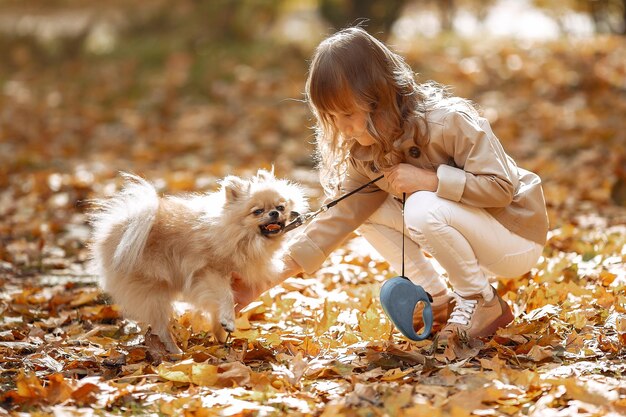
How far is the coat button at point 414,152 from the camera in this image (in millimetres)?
3180

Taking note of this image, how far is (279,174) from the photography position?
22.0ft

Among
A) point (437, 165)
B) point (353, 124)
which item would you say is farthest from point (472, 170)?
point (353, 124)

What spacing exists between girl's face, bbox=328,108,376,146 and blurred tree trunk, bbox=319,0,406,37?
23.0ft

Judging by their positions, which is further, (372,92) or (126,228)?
(126,228)

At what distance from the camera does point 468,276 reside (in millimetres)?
3139

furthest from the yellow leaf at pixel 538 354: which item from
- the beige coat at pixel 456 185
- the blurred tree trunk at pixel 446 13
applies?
the blurred tree trunk at pixel 446 13

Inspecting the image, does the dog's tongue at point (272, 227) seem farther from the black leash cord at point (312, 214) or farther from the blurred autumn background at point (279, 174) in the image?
the blurred autumn background at point (279, 174)

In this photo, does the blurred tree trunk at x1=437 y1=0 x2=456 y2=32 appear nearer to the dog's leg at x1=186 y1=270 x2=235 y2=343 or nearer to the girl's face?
the girl's face

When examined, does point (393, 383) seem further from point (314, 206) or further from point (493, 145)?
point (314, 206)

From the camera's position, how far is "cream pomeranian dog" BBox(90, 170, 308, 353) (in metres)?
3.22

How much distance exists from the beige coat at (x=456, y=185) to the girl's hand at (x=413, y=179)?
0.18 feet

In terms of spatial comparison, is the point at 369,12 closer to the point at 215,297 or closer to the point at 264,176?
the point at 264,176

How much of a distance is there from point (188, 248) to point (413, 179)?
98cm

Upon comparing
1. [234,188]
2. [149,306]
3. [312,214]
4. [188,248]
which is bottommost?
[149,306]
